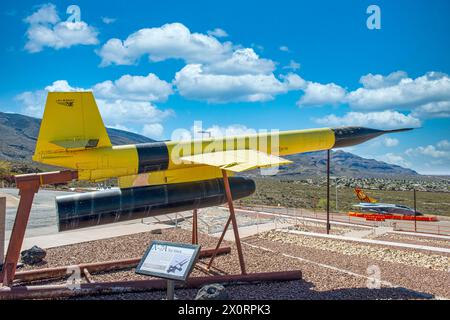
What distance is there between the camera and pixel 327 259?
12.3 m

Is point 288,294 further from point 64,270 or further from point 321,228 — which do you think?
point 321,228

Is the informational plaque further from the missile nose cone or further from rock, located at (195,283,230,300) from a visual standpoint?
the missile nose cone

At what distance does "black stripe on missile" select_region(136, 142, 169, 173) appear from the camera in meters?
9.16

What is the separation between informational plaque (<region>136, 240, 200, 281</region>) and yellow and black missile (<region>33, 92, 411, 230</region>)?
225 cm

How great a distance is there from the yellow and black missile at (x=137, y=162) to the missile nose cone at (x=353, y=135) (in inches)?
62.1

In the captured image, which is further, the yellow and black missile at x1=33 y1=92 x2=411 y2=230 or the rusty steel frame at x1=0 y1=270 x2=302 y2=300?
the yellow and black missile at x1=33 y1=92 x2=411 y2=230

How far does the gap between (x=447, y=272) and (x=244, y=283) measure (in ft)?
21.2

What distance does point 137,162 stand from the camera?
9.06 m

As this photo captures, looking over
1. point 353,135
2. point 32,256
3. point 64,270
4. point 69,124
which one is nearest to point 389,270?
point 353,135

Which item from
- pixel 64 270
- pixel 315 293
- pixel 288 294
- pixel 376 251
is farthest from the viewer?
pixel 376 251

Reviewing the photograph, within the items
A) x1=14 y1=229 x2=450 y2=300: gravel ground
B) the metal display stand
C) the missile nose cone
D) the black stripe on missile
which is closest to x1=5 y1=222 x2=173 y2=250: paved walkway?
x1=14 y1=229 x2=450 y2=300: gravel ground

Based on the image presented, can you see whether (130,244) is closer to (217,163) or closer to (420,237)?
(217,163)

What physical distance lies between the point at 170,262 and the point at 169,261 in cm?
4
